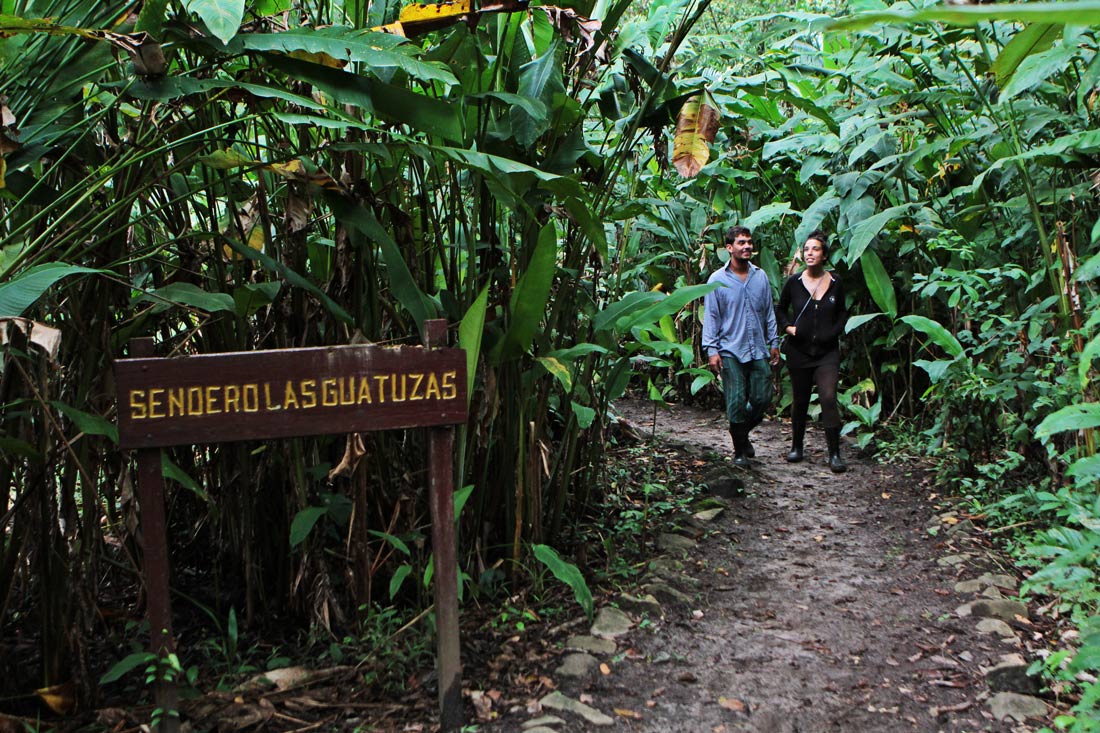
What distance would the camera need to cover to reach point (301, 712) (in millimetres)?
3084

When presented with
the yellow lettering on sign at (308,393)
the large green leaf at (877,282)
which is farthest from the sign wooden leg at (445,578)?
the large green leaf at (877,282)

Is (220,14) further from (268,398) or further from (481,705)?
(481,705)

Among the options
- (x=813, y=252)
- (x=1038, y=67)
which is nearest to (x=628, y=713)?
(x=1038, y=67)

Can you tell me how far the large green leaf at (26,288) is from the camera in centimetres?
219

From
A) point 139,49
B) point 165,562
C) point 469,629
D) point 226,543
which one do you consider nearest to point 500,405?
point 469,629

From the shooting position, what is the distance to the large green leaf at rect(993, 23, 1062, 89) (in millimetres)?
4016

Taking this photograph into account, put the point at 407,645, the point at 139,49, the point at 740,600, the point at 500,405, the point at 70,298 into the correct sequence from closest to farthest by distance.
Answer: the point at 139,49
the point at 70,298
the point at 407,645
the point at 500,405
the point at 740,600

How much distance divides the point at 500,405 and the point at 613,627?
3.25 feet

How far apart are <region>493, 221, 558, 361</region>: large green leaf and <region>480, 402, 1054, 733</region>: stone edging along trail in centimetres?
116

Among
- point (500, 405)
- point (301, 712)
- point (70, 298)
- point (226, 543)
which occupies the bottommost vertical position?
point (301, 712)

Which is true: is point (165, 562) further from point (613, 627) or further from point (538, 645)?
point (613, 627)

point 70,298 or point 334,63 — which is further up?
point 334,63

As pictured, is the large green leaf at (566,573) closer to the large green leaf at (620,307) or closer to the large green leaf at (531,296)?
the large green leaf at (531,296)

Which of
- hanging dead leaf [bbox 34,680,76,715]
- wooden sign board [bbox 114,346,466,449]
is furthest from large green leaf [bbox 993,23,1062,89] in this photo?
hanging dead leaf [bbox 34,680,76,715]
